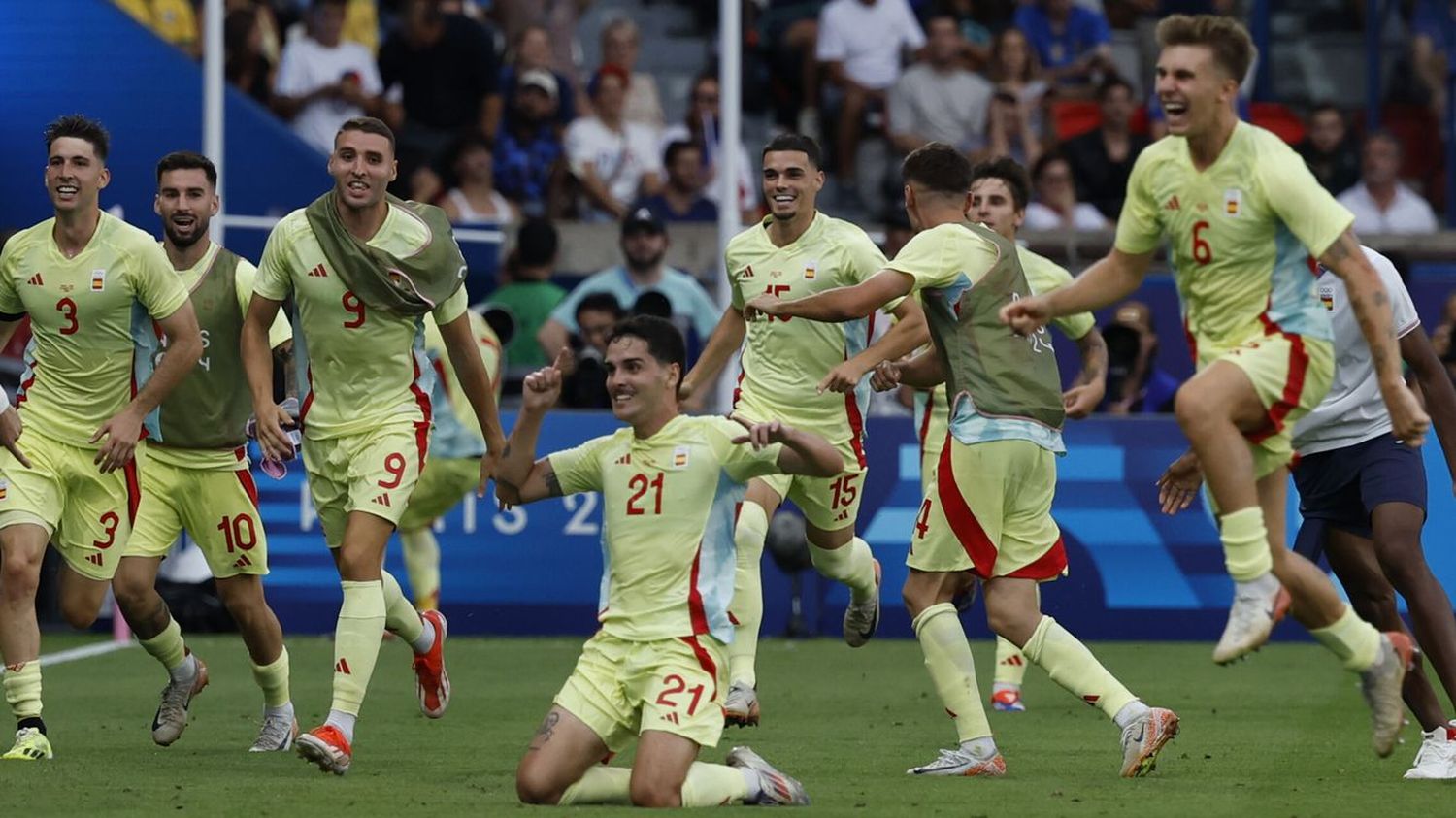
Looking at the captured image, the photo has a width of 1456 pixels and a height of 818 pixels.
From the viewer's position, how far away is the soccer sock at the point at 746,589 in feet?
37.2

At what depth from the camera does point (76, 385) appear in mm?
10648

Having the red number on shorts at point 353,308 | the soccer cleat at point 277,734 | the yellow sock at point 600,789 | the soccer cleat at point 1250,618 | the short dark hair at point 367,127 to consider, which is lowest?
the soccer cleat at point 277,734

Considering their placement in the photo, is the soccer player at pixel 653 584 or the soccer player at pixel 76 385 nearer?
the soccer player at pixel 653 584

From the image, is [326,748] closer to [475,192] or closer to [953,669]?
[953,669]

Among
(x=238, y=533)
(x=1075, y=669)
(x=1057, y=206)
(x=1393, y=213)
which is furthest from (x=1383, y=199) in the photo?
(x=238, y=533)

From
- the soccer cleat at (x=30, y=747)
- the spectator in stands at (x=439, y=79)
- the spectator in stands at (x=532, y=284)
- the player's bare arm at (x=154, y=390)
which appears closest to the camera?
the soccer cleat at (x=30, y=747)

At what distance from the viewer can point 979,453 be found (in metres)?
9.76

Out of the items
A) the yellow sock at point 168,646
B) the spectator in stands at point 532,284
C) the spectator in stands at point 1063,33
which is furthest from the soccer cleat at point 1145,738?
the spectator in stands at point 1063,33

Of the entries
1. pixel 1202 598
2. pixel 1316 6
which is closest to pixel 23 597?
pixel 1202 598

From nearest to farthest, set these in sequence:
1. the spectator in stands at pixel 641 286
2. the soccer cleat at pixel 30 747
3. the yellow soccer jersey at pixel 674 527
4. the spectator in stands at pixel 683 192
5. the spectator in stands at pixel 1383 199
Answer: the yellow soccer jersey at pixel 674 527 < the soccer cleat at pixel 30 747 < the spectator in stands at pixel 641 286 < the spectator in stands at pixel 683 192 < the spectator in stands at pixel 1383 199

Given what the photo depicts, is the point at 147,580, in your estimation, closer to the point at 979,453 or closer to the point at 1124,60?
the point at 979,453

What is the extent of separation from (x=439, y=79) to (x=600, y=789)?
1317cm

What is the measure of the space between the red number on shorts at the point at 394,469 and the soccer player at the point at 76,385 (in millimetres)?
1051

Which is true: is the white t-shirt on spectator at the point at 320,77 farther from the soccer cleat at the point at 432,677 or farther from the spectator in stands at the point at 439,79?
the soccer cleat at the point at 432,677
